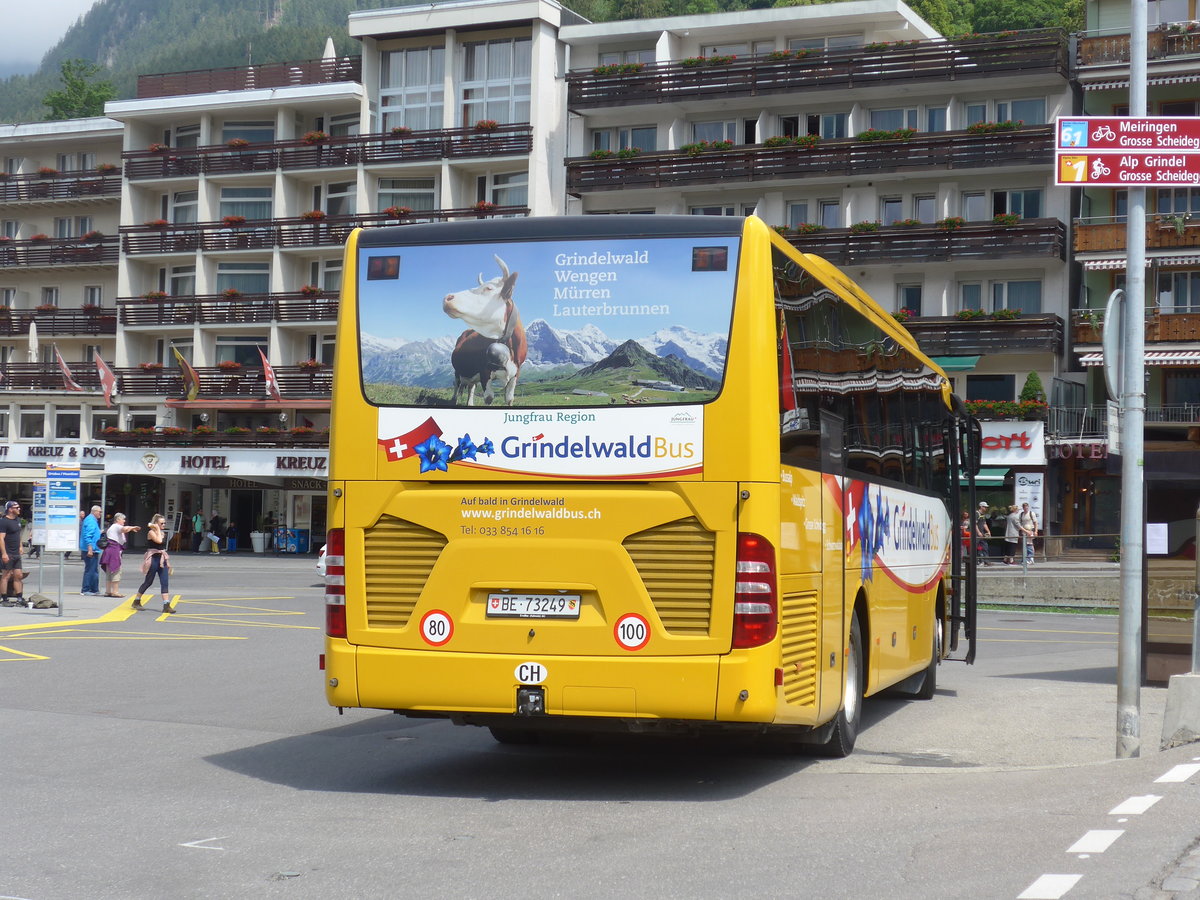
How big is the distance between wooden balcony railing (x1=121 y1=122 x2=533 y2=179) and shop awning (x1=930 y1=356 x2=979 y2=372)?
60.4 feet

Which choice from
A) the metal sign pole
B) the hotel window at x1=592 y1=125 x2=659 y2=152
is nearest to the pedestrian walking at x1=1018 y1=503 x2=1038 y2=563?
the metal sign pole

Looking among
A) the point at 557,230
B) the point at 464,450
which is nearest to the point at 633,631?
the point at 464,450

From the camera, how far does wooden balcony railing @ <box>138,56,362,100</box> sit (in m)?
67.4

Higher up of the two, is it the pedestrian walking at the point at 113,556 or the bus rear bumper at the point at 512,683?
the bus rear bumper at the point at 512,683

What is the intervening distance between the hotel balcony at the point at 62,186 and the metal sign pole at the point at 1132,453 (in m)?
66.4

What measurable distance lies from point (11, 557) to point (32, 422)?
48906 millimetres

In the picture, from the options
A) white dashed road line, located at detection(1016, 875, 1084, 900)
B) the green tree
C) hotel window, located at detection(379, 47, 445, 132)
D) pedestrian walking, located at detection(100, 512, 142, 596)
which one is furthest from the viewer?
the green tree

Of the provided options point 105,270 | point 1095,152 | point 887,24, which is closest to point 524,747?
point 1095,152

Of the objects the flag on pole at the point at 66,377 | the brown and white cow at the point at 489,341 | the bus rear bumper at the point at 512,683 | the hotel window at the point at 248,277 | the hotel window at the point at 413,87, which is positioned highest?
the hotel window at the point at 413,87

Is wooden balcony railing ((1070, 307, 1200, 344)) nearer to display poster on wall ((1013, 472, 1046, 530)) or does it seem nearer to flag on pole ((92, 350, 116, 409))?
display poster on wall ((1013, 472, 1046, 530))

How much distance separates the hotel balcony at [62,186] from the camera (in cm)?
7256

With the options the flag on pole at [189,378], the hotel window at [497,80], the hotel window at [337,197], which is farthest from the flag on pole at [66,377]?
the hotel window at [497,80]

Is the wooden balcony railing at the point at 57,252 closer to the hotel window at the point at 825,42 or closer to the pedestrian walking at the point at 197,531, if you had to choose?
the pedestrian walking at the point at 197,531

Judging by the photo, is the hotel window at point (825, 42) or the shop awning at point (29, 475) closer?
the hotel window at point (825, 42)
